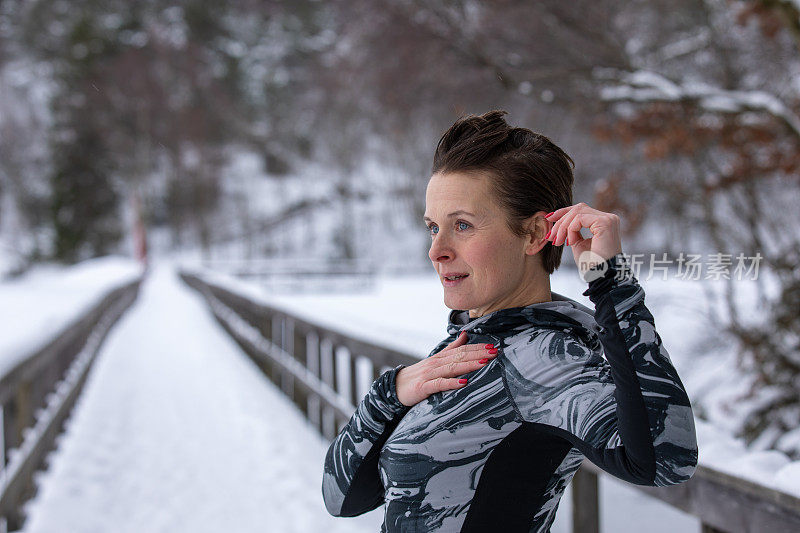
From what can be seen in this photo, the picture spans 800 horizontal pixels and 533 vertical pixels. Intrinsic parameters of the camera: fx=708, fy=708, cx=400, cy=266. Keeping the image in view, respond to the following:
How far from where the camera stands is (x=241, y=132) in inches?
1810

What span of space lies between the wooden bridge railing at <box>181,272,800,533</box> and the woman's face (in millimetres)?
770

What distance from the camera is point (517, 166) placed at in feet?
3.19

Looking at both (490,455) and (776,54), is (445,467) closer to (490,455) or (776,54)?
(490,455)

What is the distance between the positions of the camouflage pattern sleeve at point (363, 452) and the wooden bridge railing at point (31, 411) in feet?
9.31

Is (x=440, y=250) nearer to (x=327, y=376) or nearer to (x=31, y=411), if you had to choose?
(x=31, y=411)

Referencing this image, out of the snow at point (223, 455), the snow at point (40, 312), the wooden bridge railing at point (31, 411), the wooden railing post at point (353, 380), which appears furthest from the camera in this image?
the wooden railing post at point (353, 380)

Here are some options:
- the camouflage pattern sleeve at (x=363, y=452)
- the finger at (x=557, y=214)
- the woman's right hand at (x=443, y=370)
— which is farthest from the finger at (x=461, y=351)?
the finger at (x=557, y=214)

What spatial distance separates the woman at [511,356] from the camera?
2.79ft

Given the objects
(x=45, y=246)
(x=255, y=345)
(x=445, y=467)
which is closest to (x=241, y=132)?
(x=45, y=246)

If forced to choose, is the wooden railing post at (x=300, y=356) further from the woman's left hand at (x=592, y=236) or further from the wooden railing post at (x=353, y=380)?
the woman's left hand at (x=592, y=236)

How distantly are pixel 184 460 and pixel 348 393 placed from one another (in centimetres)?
130

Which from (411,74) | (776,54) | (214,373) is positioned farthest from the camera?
(214,373)

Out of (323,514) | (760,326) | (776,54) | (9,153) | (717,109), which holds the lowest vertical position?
(323,514)

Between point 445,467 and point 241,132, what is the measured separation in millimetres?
46993
